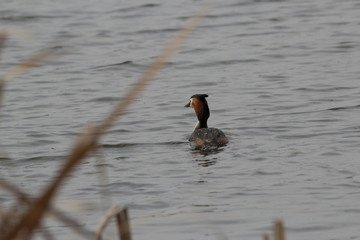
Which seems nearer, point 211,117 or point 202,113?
point 202,113

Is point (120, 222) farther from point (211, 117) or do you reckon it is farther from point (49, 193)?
point (211, 117)

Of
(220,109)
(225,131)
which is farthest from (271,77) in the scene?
(225,131)

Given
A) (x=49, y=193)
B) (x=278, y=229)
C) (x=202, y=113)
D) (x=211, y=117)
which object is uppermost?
(x=49, y=193)

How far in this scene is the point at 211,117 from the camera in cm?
1294

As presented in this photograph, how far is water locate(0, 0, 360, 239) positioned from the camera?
784 centimetres

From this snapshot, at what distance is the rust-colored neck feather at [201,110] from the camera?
38.7ft

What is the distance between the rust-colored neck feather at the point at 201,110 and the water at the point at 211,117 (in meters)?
0.28

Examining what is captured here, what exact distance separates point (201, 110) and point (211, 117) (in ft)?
3.66

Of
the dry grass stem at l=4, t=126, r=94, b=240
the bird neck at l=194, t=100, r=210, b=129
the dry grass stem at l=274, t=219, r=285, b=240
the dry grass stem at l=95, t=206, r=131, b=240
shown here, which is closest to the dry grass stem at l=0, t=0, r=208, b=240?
the dry grass stem at l=4, t=126, r=94, b=240

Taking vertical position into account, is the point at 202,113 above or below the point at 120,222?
below

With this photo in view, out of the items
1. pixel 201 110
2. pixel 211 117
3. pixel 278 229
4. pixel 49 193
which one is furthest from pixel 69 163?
pixel 211 117

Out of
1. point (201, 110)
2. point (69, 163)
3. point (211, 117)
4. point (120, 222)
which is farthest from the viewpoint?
point (211, 117)

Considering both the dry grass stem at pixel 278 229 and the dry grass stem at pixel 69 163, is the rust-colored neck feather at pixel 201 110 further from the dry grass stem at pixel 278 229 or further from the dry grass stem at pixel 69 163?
the dry grass stem at pixel 69 163

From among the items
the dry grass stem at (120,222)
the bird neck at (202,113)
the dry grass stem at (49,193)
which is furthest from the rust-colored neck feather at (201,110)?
the dry grass stem at (49,193)
